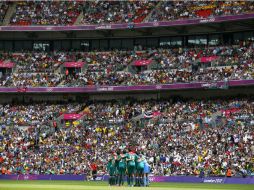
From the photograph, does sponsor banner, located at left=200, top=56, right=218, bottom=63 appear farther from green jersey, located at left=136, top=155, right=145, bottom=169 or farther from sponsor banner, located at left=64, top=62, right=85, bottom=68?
green jersey, located at left=136, top=155, right=145, bottom=169

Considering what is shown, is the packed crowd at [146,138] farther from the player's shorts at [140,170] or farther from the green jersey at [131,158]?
the green jersey at [131,158]

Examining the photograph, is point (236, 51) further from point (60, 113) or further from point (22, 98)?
point (22, 98)

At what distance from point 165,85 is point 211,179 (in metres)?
20.4

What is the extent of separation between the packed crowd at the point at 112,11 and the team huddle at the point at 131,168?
33395 mm

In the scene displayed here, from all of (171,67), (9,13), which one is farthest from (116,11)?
(9,13)

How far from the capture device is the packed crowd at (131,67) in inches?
2717

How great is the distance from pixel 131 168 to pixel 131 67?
124 feet

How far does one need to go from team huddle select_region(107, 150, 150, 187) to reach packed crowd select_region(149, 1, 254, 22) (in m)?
32.5

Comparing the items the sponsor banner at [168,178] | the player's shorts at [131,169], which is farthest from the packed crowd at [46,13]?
the player's shorts at [131,169]

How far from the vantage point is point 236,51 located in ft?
231

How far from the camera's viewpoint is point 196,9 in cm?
7462

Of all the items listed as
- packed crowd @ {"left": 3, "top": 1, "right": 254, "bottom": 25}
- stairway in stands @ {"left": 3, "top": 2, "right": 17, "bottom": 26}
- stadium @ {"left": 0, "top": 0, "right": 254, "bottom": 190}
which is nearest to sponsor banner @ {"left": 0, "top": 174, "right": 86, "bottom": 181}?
stadium @ {"left": 0, "top": 0, "right": 254, "bottom": 190}

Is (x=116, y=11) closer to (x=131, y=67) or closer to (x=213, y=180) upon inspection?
(x=131, y=67)

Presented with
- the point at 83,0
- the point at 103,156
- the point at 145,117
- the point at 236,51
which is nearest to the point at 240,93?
the point at 236,51
